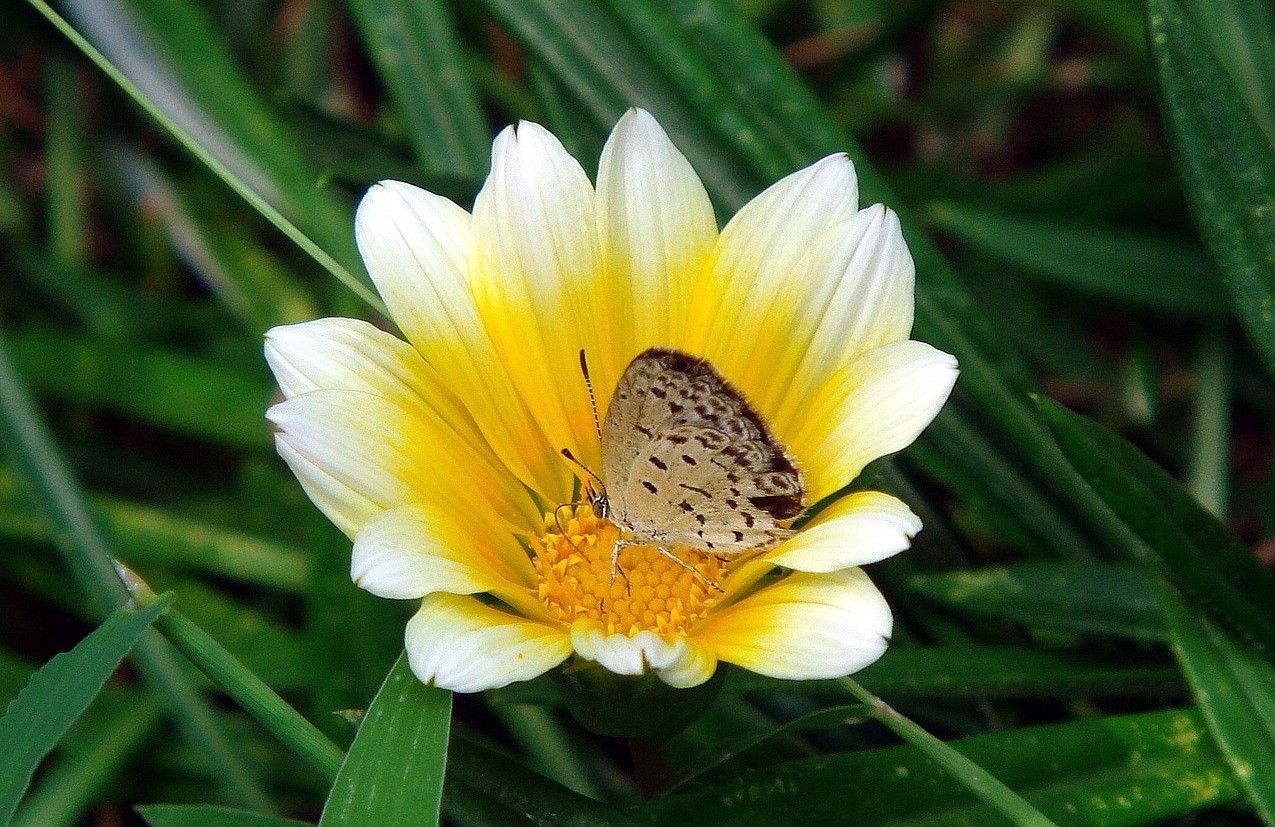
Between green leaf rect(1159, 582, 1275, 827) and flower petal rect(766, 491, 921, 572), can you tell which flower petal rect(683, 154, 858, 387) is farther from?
green leaf rect(1159, 582, 1275, 827)

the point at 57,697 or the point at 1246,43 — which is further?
the point at 1246,43

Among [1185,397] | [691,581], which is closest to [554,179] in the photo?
[691,581]

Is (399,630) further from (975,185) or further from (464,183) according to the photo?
(975,185)

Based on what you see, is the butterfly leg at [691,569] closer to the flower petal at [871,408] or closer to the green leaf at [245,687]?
the flower petal at [871,408]

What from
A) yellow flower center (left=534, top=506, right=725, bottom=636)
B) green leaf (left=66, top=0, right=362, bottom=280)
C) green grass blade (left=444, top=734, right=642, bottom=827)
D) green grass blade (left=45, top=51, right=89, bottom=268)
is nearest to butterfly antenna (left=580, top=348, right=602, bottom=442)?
yellow flower center (left=534, top=506, right=725, bottom=636)

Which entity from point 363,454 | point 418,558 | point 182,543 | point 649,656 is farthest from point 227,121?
point 649,656

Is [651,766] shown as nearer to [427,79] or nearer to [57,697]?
[57,697]
